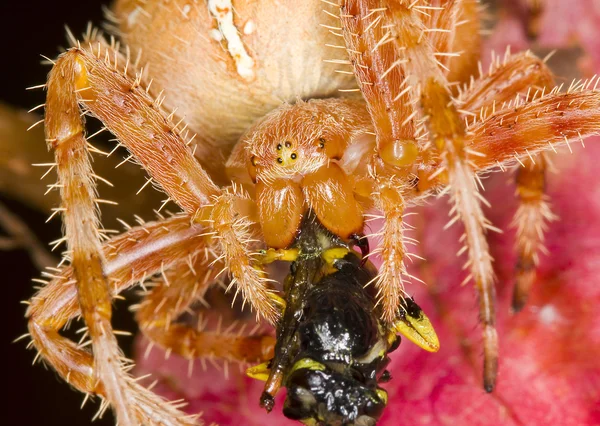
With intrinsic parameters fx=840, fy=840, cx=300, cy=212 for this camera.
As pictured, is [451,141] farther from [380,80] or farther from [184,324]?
[184,324]

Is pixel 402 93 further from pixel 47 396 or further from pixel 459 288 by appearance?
pixel 47 396

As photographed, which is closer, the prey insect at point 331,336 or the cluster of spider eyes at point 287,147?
the prey insect at point 331,336

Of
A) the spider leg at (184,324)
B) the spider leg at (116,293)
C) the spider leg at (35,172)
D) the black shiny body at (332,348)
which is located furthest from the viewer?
the spider leg at (35,172)

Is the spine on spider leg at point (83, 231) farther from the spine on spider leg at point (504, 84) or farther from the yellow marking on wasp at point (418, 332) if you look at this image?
the spine on spider leg at point (504, 84)

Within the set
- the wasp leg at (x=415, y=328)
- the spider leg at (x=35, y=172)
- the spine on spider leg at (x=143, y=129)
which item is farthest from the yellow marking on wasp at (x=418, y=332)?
the spider leg at (x=35, y=172)

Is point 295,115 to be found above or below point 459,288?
above

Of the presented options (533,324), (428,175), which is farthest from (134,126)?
(533,324)

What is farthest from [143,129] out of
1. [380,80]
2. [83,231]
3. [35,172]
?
[35,172]

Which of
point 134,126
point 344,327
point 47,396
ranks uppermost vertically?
point 134,126
